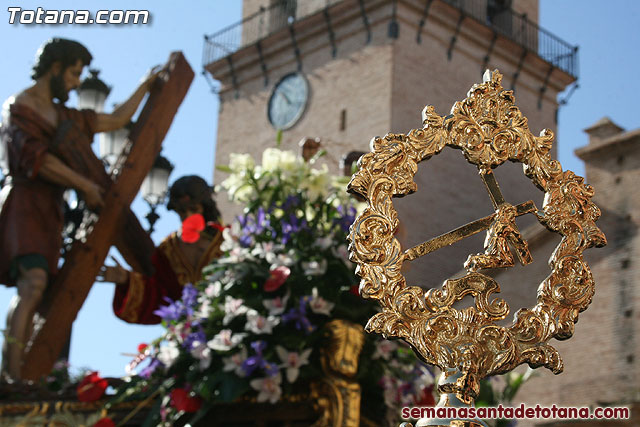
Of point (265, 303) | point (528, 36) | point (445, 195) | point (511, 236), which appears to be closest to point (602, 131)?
point (445, 195)

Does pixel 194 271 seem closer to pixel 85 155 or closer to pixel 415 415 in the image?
pixel 85 155

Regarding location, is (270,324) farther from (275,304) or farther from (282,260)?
(282,260)

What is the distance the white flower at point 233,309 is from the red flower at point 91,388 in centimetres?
54

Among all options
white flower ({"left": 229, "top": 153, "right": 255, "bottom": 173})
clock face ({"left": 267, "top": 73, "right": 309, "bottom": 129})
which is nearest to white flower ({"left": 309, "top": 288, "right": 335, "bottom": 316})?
white flower ({"left": 229, "top": 153, "right": 255, "bottom": 173})

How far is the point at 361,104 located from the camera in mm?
20453

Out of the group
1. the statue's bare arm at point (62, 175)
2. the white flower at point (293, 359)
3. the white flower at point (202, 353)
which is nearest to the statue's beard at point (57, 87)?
the statue's bare arm at point (62, 175)

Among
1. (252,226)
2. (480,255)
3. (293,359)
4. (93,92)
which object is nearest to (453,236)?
(480,255)

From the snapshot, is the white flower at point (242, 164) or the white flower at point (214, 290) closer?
the white flower at point (214, 290)

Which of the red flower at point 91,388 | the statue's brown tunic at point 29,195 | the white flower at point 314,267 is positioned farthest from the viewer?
the statue's brown tunic at point 29,195

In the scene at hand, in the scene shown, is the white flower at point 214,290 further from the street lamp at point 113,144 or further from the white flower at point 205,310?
the street lamp at point 113,144

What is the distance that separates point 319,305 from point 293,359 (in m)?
0.21

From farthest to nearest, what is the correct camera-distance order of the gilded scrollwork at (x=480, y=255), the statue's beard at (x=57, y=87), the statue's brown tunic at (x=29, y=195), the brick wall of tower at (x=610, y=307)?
the brick wall of tower at (x=610, y=307) < the statue's beard at (x=57, y=87) < the statue's brown tunic at (x=29, y=195) < the gilded scrollwork at (x=480, y=255)

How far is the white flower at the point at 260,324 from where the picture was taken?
10.1 ft

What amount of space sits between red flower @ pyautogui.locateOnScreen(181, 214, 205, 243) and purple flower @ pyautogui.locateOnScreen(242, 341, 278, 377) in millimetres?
1042
